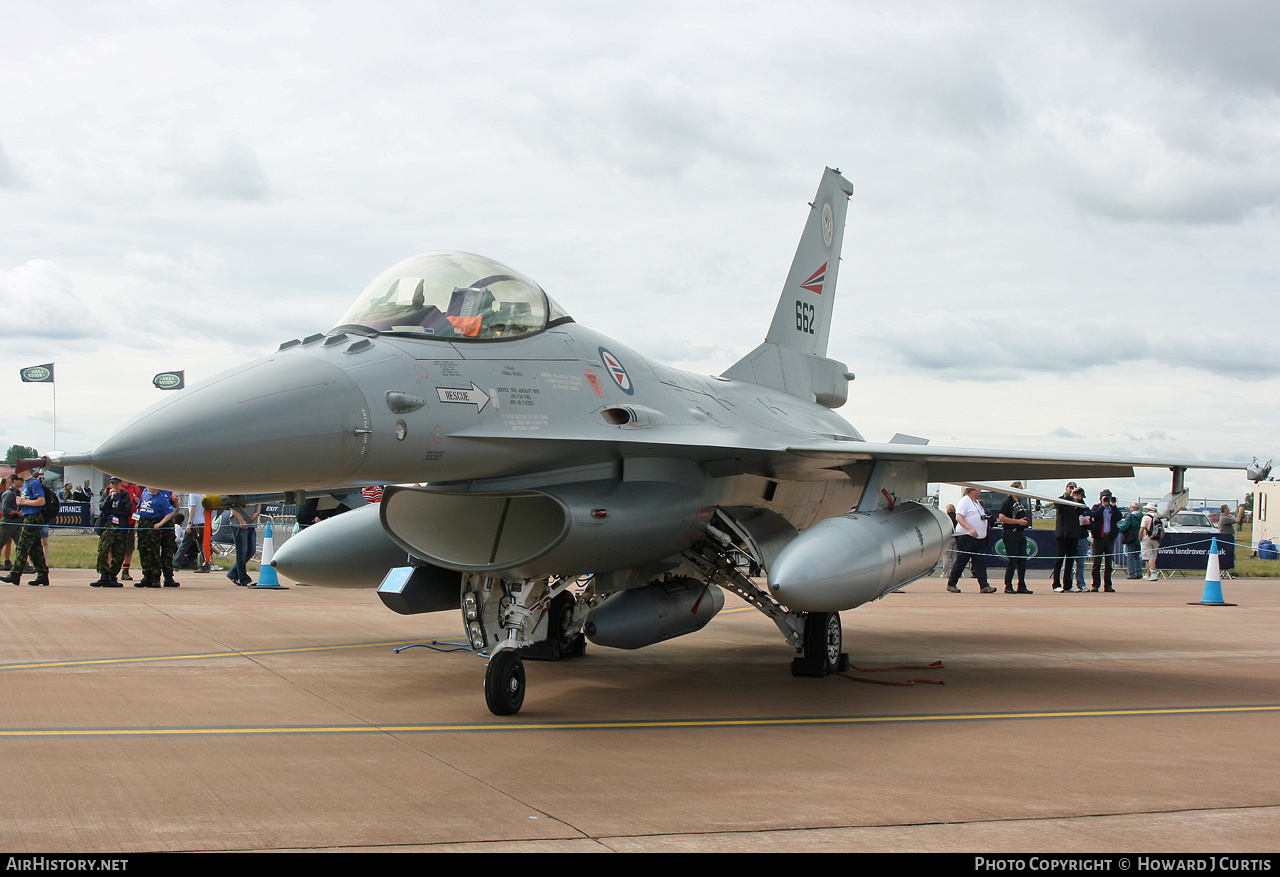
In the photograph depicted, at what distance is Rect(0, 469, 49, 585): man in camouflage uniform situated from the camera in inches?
549

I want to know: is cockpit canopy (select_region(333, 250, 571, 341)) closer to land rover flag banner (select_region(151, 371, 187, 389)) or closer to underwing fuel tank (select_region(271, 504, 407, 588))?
underwing fuel tank (select_region(271, 504, 407, 588))

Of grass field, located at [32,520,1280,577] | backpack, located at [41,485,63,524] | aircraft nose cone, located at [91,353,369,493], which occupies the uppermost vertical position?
aircraft nose cone, located at [91,353,369,493]

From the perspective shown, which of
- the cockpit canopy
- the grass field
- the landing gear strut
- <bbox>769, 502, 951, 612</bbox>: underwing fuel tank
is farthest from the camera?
the grass field

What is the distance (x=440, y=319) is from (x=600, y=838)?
3.43 meters

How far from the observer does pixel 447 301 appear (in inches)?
250

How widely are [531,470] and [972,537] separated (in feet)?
45.2

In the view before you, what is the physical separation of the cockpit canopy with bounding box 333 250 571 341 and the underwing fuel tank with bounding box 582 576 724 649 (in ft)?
7.52

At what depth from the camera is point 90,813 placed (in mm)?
4012

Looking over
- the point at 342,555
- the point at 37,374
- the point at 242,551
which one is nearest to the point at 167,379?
the point at 37,374

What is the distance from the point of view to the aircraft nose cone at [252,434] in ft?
16.1

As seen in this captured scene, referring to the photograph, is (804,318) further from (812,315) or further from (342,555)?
(342,555)

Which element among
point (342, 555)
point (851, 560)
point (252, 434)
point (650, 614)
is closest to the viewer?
point (252, 434)

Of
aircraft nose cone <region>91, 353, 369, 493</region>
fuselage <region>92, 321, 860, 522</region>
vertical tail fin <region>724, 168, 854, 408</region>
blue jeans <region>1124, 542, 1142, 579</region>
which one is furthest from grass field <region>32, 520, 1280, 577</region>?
aircraft nose cone <region>91, 353, 369, 493</region>
